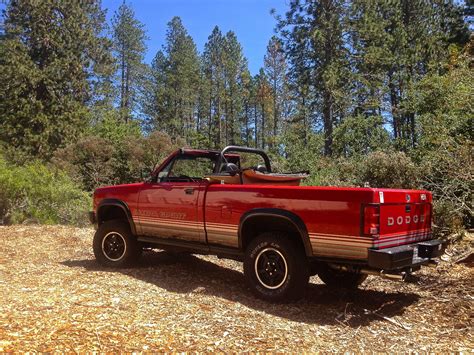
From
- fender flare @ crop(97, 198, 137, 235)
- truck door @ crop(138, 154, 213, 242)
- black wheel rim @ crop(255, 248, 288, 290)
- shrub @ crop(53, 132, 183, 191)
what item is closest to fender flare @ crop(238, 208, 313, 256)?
black wheel rim @ crop(255, 248, 288, 290)

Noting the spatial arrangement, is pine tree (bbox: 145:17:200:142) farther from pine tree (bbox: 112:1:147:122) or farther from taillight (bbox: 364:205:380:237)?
taillight (bbox: 364:205:380:237)

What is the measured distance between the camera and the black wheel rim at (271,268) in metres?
4.97

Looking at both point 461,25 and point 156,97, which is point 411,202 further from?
point 156,97

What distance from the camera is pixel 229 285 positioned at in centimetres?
591

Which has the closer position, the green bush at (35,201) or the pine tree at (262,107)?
the green bush at (35,201)

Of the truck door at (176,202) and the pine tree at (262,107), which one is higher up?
the pine tree at (262,107)

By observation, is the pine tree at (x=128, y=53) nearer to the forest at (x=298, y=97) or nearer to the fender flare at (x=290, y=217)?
the forest at (x=298, y=97)

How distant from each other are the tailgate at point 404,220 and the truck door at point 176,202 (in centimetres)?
229

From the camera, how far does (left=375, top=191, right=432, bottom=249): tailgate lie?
4.43m

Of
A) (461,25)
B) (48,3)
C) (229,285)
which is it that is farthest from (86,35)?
(229,285)

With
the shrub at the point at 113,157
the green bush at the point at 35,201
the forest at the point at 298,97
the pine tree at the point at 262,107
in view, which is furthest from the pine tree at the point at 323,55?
the pine tree at the point at 262,107

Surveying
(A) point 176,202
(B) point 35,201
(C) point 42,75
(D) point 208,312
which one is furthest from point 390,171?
(C) point 42,75

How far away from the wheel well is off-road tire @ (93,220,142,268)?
6.94 ft

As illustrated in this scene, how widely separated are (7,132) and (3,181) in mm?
15166
